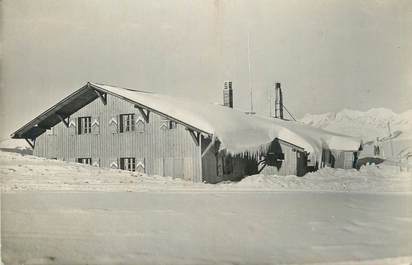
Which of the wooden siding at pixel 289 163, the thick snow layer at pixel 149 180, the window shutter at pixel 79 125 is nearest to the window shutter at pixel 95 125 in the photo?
the window shutter at pixel 79 125

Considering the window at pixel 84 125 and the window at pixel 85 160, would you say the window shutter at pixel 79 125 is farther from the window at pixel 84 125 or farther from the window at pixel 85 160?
the window at pixel 85 160

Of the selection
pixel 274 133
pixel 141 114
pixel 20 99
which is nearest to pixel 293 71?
pixel 274 133

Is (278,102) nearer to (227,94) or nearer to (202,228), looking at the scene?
(227,94)

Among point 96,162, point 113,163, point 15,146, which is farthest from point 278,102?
point 15,146

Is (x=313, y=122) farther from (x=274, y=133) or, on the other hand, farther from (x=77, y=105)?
(x=77, y=105)

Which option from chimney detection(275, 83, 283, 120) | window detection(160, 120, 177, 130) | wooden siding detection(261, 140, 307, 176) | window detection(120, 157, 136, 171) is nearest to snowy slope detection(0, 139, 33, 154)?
window detection(120, 157, 136, 171)

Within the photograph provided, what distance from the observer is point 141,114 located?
4.95 metres

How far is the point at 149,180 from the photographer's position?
4.89 metres

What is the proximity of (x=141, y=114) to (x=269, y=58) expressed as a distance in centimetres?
152

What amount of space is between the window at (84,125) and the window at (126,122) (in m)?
0.33

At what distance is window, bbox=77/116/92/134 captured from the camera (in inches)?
193

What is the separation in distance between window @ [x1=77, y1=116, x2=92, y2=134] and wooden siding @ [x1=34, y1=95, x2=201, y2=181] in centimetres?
3

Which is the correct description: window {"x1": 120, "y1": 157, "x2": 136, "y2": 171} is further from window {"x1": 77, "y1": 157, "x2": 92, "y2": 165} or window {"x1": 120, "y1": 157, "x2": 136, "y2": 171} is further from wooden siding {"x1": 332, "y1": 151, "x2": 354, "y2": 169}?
wooden siding {"x1": 332, "y1": 151, "x2": 354, "y2": 169}

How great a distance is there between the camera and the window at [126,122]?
16.1 feet
